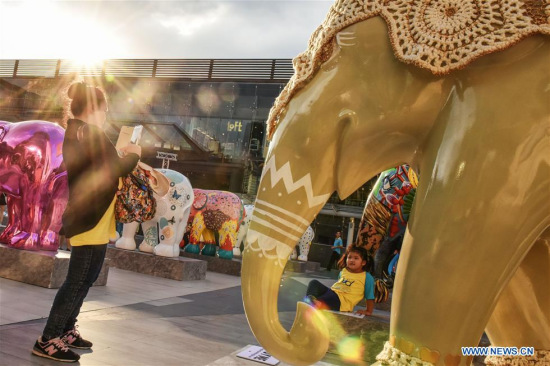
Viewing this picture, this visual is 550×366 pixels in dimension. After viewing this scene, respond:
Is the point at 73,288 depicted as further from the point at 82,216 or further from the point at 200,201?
the point at 200,201

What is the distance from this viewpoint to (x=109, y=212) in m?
1.92

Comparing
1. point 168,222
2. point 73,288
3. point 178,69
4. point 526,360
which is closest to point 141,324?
point 73,288

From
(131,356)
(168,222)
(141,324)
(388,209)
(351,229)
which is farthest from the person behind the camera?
(351,229)

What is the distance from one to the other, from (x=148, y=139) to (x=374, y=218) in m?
13.5

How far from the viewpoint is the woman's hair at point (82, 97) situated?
194cm

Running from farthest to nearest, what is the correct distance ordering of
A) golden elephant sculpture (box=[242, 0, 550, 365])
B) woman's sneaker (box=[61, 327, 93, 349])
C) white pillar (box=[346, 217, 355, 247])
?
1. white pillar (box=[346, 217, 355, 247])
2. woman's sneaker (box=[61, 327, 93, 349])
3. golden elephant sculpture (box=[242, 0, 550, 365])

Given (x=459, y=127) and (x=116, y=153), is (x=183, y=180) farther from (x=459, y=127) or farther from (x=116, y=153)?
(x=459, y=127)

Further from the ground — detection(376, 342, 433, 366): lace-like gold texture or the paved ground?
detection(376, 342, 433, 366): lace-like gold texture

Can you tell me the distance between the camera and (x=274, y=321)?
2.47 feet

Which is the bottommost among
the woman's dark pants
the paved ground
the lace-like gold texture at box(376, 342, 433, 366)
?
the paved ground

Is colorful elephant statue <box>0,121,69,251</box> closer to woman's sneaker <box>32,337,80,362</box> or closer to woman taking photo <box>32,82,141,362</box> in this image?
woman taking photo <box>32,82,141,362</box>

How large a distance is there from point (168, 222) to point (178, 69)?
1240cm

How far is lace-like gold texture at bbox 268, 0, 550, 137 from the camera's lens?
0.70 metres

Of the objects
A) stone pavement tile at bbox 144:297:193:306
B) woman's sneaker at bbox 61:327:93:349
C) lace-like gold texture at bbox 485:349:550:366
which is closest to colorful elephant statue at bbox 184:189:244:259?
stone pavement tile at bbox 144:297:193:306
